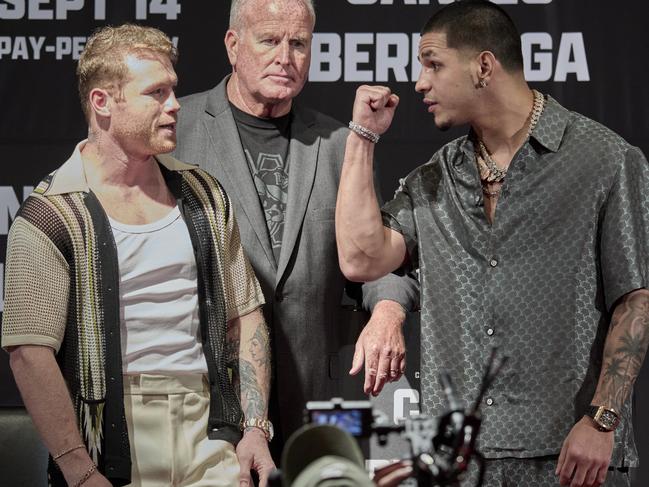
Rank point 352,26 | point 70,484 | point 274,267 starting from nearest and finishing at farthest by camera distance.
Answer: point 70,484 → point 274,267 → point 352,26

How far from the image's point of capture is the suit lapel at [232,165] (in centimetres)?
328

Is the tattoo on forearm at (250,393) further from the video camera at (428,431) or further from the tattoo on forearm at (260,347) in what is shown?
the video camera at (428,431)

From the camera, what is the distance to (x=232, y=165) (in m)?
3.35

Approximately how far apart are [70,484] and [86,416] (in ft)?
0.49

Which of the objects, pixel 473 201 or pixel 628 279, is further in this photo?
pixel 473 201

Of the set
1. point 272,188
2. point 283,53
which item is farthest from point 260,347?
point 283,53

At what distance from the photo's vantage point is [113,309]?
8.57 feet

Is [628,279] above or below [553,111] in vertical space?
below

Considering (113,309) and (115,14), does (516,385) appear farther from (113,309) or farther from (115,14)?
(115,14)

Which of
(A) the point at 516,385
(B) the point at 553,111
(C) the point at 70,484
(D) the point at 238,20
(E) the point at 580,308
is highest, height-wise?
(D) the point at 238,20

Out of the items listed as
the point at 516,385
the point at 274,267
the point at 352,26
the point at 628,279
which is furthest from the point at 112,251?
the point at 352,26

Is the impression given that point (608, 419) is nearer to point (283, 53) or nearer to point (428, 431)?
point (428, 431)

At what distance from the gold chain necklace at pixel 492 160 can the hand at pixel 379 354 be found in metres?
0.41

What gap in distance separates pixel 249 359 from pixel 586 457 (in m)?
A: 0.81
